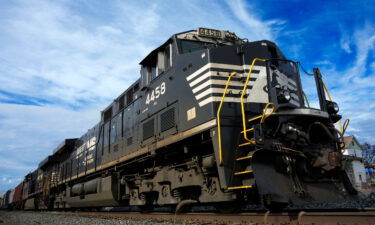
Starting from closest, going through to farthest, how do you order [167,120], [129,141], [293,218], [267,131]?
[293,218]
[267,131]
[167,120]
[129,141]

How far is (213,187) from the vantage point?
5.45m

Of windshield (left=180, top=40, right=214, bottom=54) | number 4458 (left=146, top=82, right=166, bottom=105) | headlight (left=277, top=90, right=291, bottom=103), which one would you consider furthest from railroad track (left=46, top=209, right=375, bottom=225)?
windshield (left=180, top=40, right=214, bottom=54)

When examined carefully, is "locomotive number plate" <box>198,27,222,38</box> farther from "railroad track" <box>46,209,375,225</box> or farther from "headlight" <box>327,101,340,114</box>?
"railroad track" <box>46,209,375,225</box>

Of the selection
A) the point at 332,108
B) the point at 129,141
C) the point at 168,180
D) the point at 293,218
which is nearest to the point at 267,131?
the point at 293,218

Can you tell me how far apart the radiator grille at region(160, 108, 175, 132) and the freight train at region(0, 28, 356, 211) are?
2 cm

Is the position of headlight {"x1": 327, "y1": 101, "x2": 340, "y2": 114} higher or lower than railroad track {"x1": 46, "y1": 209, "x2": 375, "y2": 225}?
higher

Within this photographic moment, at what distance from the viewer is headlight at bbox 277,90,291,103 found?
496 cm

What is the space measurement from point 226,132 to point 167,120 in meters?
1.96

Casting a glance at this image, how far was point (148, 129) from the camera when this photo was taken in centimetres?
764

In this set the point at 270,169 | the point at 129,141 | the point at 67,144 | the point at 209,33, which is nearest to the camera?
the point at 270,169

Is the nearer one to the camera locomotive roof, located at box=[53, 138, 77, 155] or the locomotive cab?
the locomotive cab

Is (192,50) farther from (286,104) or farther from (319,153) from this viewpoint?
(319,153)

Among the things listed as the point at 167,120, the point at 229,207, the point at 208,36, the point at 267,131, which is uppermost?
the point at 208,36

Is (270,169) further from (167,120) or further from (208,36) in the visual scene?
(208,36)
